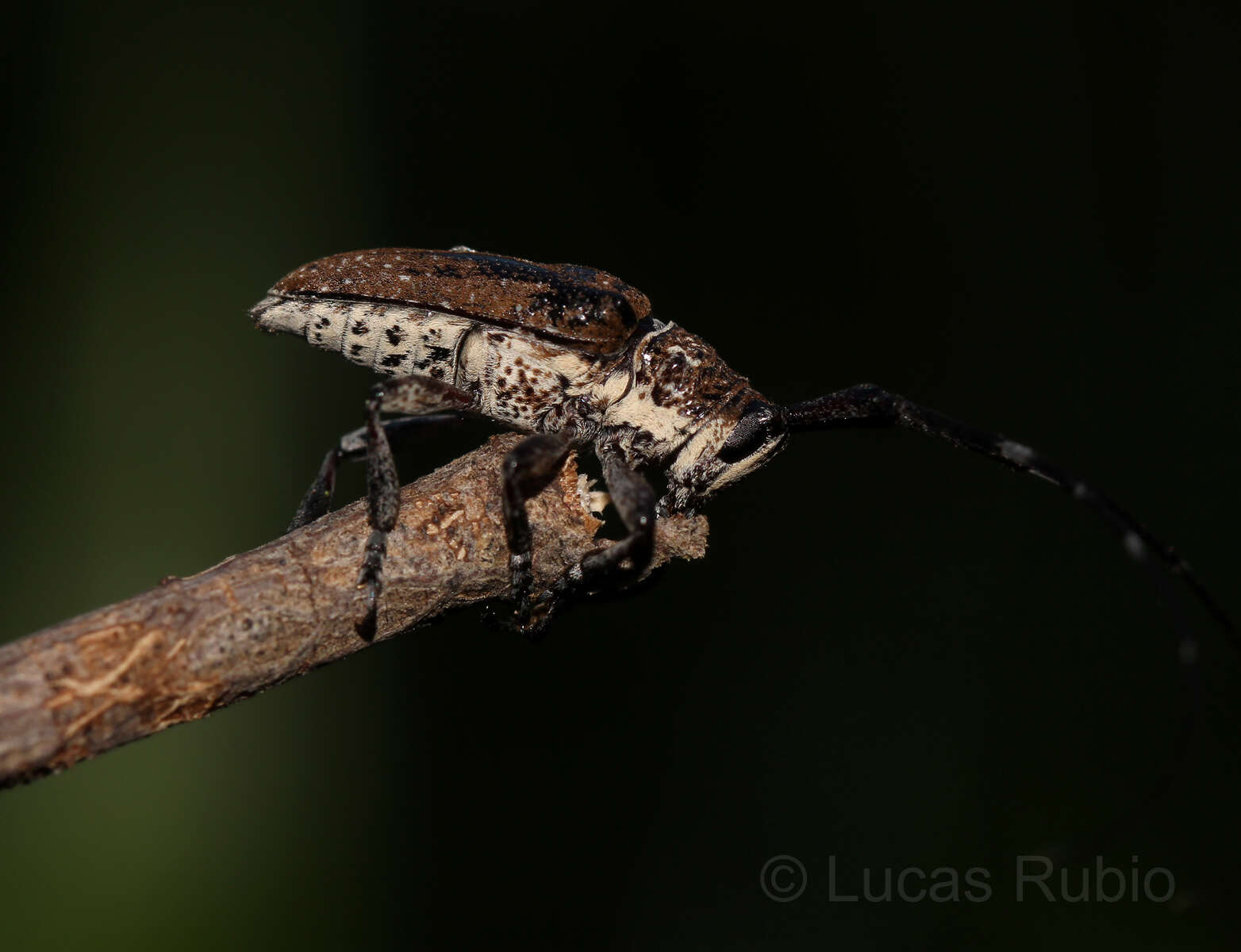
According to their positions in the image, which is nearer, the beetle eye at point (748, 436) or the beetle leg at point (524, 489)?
the beetle leg at point (524, 489)

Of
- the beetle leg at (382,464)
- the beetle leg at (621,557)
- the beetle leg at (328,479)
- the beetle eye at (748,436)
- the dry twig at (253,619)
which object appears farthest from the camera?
the beetle leg at (328,479)

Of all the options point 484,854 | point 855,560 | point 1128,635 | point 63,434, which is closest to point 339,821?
point 484,854

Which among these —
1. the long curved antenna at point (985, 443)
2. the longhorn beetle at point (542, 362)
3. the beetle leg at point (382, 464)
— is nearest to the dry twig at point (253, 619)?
the beetle leg at point (382, 464)

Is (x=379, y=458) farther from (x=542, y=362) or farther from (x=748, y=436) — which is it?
(x=748, y=436)

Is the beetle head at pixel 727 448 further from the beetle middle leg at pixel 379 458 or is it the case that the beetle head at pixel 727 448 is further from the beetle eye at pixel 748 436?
the beetle middle leg at pixel 379 458

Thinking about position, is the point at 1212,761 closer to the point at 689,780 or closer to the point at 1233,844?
the point at 1233,844

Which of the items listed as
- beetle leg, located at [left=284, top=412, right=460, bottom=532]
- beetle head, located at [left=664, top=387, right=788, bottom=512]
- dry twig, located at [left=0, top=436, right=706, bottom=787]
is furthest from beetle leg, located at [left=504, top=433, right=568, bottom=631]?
beetle leg, located at [left=284, top=412, right=460, bottom=532]

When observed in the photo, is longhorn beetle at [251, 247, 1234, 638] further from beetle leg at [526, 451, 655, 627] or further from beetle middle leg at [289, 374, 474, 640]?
beetle leg at [526, 451, 655, 627]
